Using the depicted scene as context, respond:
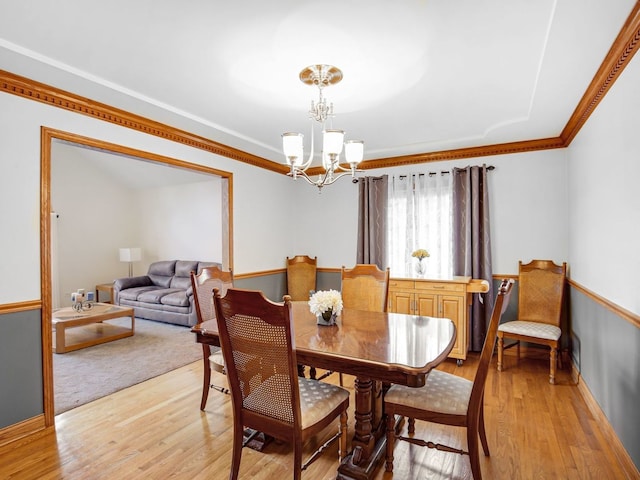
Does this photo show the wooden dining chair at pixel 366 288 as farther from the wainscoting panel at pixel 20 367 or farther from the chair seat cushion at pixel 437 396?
the wainscoting panel at pixel 20 367

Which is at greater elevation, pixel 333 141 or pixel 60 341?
pixel 333 141

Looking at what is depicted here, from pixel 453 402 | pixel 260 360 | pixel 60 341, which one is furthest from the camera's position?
pixel 60 341

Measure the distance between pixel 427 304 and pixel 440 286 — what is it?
0.82ft

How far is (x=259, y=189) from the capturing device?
4789 mm

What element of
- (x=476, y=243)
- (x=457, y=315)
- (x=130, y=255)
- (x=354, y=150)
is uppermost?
(x=354, y=150)

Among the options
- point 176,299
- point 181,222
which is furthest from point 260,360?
point 181,222

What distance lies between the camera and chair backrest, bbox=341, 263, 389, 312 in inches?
120

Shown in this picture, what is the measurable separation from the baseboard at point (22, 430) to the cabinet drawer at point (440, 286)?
3480 millimetres

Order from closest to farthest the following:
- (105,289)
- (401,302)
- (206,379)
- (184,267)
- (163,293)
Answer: (206,379), (401,302), (163,293), (184,267), (105,289)

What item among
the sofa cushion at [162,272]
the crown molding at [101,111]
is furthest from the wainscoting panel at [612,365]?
the sofa cushion at [162,272]

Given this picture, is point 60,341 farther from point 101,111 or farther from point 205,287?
point 101,111

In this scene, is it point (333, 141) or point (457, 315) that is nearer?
point (333, 141)

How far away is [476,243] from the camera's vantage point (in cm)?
412

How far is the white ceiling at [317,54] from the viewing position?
1770 millimetres
